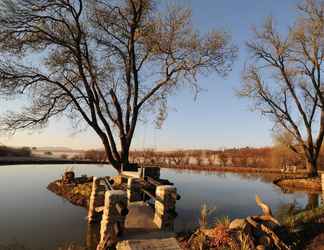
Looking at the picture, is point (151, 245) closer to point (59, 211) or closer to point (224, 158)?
point (59, 211)

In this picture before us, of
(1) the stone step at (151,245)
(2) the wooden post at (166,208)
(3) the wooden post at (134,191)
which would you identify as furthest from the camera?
(3) the wooden post at (134,191)

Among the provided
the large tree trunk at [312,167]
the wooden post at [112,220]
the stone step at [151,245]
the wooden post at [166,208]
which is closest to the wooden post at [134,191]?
the wooden post at [166,208]

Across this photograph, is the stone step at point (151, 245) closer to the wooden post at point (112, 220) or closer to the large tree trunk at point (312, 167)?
the wooden post at point (112, 220)

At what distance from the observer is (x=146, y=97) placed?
50.7ft

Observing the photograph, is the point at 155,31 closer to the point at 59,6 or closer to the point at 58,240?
the point at 59,6

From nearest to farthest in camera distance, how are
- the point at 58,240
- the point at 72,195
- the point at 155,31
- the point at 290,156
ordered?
the point at 58,240 < the point at 72,195 < the point at 155,31 < the point at 290,156

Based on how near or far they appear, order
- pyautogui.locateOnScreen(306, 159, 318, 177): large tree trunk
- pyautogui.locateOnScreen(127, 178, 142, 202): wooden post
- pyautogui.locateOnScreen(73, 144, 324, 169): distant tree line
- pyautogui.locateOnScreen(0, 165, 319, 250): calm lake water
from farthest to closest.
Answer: pyautogui.locateOnScreen(73, 144, 324, 169): distant tree line < pyautogui.locateOnScreen(306, 159, 318, 177): large tree trunk < pyautogui.locateOnScreen(127, 178, 142, 202): wooden post < pyautogui.locateOnScreen(0, 165, 319, 250): calm lake water

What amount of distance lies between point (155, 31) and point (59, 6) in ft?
16.4

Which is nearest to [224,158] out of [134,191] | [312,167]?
[312,167]

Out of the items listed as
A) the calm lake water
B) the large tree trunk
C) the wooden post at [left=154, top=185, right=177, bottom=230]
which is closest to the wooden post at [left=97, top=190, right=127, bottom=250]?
the wooden post at [left=154, top=185, right=177, bottom=230]

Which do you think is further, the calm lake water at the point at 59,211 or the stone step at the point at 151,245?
the calm lake water at the point at 59,211

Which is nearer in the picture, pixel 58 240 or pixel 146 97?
pixel 58 240

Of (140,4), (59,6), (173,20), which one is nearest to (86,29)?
(59,6)

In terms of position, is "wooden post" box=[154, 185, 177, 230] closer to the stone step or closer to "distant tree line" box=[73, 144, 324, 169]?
the stone step
